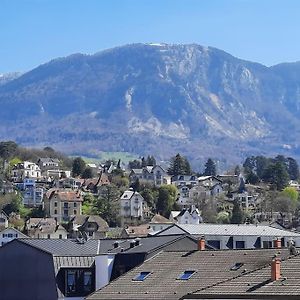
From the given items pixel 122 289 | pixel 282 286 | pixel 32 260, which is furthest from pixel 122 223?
pixel 282 286

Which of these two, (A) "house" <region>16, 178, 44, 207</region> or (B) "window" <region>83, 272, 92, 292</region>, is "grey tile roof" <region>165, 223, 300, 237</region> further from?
(A) "house" <region>16, 178, 44, 207</region>

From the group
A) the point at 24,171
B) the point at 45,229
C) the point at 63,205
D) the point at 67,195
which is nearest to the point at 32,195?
the point at 67,195

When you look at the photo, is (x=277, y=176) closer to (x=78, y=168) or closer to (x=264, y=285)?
(x=78, y=168)

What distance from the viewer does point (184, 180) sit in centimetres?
19312

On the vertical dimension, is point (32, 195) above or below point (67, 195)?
below

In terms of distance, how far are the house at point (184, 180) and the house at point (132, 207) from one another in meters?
29.7

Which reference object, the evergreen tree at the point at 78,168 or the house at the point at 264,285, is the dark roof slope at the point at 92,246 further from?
the evergreen tree at the point at 78,168

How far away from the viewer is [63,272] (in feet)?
172

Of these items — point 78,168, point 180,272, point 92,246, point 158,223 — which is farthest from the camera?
point 78,168

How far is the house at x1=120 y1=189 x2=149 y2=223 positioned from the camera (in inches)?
6053

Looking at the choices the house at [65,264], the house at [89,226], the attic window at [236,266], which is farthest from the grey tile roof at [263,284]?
the house at [89,226]

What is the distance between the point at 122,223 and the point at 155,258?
104 m

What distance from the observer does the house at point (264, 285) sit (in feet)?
114

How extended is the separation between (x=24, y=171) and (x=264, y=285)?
152m
